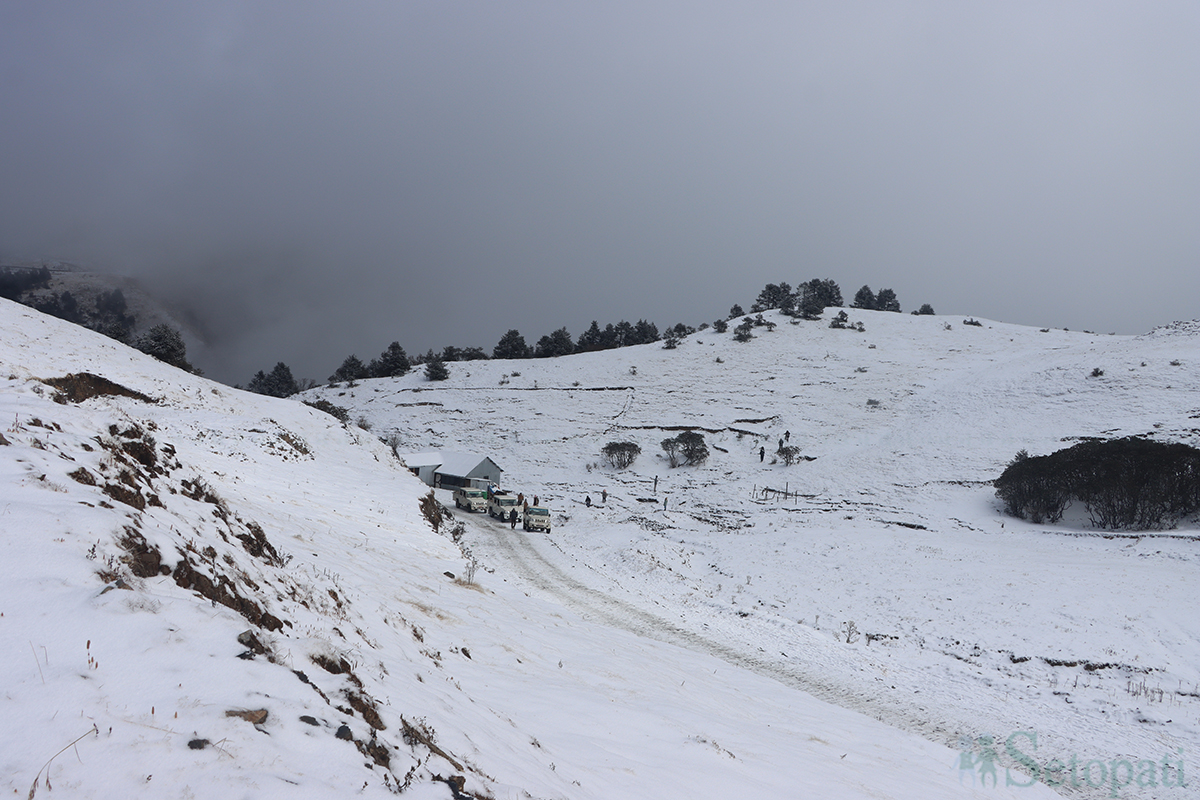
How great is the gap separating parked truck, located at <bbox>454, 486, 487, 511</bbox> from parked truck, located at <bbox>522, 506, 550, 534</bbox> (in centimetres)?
685

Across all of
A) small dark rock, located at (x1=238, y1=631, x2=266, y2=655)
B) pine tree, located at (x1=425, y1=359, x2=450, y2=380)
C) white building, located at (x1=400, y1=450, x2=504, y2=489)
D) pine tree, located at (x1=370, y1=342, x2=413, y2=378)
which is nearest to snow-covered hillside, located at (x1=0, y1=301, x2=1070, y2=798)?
small dark rock, located at (x1=238, y1=631, x2=266, y2=655)

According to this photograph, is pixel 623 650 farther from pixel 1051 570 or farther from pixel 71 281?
pixel 71 281

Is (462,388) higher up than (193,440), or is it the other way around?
(462,388)

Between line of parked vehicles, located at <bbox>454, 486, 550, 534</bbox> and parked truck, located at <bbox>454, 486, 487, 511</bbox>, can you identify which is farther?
parked truck, located at <bbox>454, 486, 487, 511</bbox>

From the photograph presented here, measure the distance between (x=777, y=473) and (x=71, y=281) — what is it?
97067mm

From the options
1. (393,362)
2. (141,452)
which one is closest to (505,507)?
(141,452)

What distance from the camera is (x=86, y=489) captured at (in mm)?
5469

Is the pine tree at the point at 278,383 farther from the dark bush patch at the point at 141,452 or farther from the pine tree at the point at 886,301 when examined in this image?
the pine tree at the point at 886,301

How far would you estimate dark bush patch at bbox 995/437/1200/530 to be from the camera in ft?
91.5

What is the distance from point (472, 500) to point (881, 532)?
2311cm

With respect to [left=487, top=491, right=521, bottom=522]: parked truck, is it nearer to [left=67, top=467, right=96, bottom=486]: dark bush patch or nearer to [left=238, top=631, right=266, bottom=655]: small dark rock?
[left=67, top=467, right=96, bottom=486]: dark bush patch

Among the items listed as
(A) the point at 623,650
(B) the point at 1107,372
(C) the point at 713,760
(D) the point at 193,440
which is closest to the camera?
(C) the point at 713,760

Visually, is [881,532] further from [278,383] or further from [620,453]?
[278,383]

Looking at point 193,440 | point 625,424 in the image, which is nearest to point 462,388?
point 625,424
